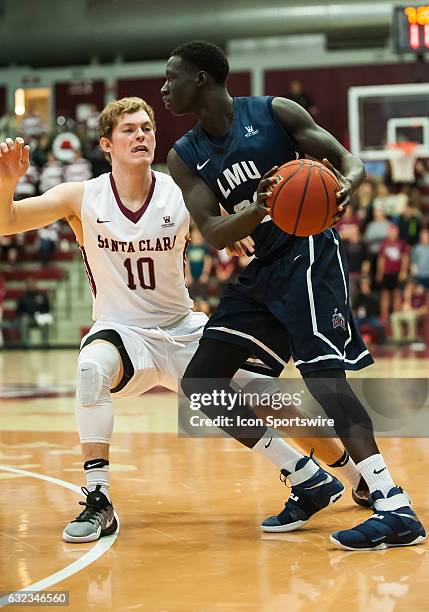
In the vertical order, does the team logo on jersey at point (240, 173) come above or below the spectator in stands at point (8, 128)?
above

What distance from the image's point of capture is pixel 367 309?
58.0ft

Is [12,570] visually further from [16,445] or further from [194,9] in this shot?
[194,9]

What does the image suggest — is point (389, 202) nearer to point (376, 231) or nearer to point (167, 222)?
point (376, 231)

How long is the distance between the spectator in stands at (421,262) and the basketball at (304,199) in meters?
14.4

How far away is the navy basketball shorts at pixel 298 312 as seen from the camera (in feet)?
14.8

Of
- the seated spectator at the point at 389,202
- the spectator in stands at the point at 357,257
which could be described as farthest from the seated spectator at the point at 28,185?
the spectator in stands at the point at 357,257

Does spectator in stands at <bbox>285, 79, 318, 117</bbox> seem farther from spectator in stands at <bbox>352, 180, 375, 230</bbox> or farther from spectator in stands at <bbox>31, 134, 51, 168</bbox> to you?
spectator in stands at <bbox>31, 134, 51, 168</bbox>

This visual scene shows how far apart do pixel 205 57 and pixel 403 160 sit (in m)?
18.2

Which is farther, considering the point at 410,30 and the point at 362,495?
the point at 410,30

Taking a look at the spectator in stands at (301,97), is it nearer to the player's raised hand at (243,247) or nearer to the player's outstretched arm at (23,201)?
the player's outstretched arm at (23,201)

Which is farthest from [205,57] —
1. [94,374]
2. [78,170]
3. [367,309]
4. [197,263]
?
[78,170]

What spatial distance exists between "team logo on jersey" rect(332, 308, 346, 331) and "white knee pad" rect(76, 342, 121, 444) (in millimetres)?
1127

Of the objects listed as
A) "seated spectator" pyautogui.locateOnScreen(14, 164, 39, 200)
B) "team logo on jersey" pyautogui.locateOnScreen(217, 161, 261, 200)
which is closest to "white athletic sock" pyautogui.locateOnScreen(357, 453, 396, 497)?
"team logo on jersey" pyautogui.locateOnScreen(217, 161, 261, 200)

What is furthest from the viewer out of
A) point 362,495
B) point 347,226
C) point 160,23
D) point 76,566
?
point 160,23
